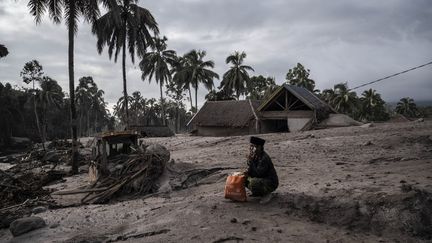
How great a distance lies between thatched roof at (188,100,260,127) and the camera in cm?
A: 2595

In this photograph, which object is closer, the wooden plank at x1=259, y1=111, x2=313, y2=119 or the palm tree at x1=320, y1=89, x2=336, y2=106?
the wooden plank at x1=259, y1=111, x2=313, y2=119

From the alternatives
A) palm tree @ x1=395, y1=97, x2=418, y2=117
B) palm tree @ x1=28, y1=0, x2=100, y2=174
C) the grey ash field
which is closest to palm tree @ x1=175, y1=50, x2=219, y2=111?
palm tree @ x1=28, y1=0, x2=100, y2=174

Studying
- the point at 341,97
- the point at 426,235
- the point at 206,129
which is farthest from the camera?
the point at 341,97

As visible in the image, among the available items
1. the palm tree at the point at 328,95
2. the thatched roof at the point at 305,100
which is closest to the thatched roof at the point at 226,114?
the thatched roof at the point at 305,100

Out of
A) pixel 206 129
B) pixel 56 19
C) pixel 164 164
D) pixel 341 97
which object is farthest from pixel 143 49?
pixel 341 97

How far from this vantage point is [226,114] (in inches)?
1086

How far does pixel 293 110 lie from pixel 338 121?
3.23 m

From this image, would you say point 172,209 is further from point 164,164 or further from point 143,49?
point 143,49

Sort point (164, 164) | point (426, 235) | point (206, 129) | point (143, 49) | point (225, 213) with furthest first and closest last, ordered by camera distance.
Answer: point (206, 129) → point (143, 49) → point (164, 164) → point (225, 213) → point (426, 235)

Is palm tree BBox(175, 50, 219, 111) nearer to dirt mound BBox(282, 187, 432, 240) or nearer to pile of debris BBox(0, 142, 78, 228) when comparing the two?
pile of debris BBox(0, 142, 78, 228)

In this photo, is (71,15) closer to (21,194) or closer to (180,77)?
(21,194)

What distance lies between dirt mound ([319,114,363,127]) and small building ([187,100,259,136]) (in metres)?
5.22

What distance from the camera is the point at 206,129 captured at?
28141 mm

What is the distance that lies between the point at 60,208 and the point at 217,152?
23.1 feet
